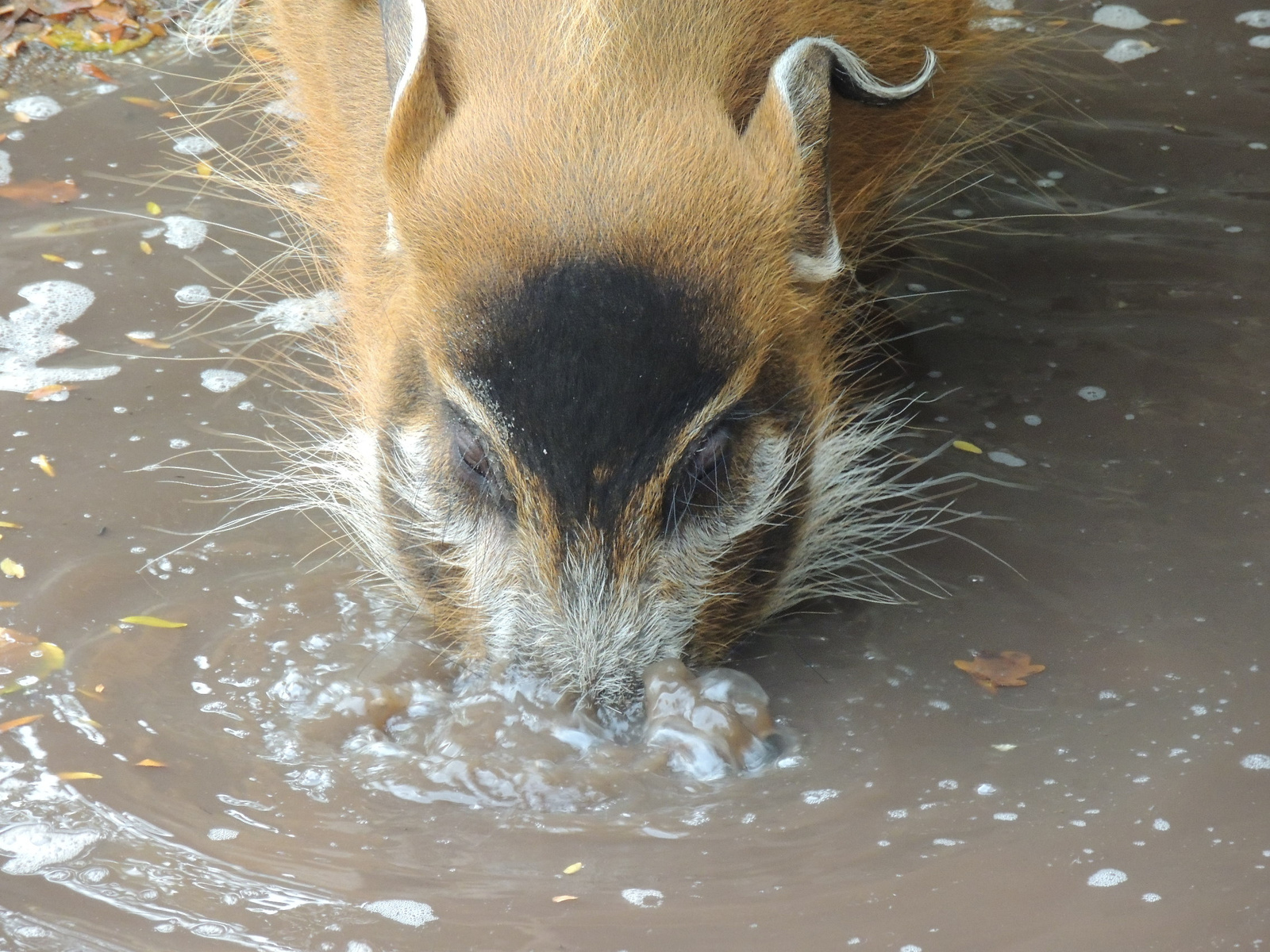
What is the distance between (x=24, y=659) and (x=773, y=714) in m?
1.68

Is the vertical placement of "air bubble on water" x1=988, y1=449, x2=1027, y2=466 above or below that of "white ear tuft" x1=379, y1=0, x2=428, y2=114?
below

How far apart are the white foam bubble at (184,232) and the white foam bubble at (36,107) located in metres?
0.98

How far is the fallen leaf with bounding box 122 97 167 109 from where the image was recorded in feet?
18.7

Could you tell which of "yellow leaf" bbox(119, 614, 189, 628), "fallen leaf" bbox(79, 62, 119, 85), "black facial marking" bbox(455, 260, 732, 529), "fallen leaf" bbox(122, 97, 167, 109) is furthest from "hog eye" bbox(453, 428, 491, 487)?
"fallen leaf" bbox(79, 62, 119, 85)

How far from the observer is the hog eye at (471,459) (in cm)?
305

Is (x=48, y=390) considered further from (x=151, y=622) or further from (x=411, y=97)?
(x=411, y=97)

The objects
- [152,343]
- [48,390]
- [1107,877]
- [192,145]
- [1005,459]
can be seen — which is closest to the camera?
[1107,877]

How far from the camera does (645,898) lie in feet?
8.84

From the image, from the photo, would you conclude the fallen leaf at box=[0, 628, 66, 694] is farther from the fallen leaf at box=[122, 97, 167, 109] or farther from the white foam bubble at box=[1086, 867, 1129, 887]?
the fallen leaf at box=[122, 97, 167, 109]

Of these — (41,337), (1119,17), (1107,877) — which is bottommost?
(1107,877)

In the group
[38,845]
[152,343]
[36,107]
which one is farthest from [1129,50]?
[38,845]

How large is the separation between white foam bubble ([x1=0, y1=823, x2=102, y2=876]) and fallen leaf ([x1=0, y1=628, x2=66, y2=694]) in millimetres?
475

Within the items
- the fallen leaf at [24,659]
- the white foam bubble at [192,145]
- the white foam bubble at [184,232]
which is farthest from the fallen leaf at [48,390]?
the white foam bubble at [192,145]

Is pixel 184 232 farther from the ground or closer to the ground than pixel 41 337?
farther from the ground
